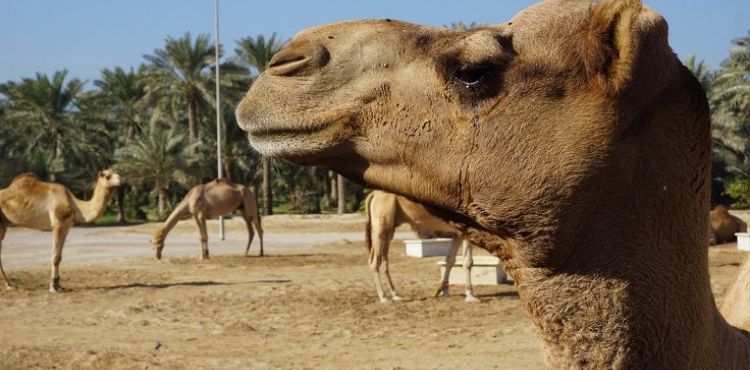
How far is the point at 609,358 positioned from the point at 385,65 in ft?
2.82

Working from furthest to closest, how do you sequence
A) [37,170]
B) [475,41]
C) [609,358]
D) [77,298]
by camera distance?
[37,170]
[77,298]
[475,41]
[609,358]

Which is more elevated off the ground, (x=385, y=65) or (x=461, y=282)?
(x=385, y=65)

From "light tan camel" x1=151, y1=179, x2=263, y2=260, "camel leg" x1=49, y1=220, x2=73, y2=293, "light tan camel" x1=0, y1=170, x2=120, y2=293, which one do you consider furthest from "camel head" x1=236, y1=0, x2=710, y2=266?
"light tan camel" x1=151, y1=179, x2=263, y2=260

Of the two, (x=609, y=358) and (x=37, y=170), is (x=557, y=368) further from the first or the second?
(x=37, y=170)

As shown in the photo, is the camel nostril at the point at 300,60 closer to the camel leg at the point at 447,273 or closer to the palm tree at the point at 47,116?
the camel leg at the point at 447,273

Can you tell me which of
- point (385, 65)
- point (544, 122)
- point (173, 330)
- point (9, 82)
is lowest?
point (173, 330)

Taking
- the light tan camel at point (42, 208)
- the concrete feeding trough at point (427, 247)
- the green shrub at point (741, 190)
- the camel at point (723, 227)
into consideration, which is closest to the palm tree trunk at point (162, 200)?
the concrete feeding trough at point (427, 247)

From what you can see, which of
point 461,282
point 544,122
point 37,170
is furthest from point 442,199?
point 37,170

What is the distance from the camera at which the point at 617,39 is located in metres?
1.93

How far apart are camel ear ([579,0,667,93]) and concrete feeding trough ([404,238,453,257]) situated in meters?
17.3

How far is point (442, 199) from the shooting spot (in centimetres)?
214

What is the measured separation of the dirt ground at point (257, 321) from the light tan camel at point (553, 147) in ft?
19.5

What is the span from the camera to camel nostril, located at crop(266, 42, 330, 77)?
85.7 inches

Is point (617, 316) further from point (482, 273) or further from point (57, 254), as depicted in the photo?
point (57, 254)
